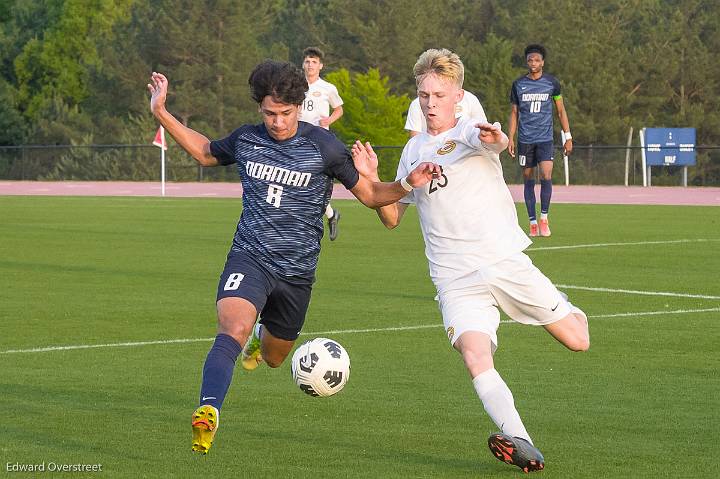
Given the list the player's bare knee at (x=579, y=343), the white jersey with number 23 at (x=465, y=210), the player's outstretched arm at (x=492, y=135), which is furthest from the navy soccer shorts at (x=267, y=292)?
the player's bare knee at (x=579, y=343)

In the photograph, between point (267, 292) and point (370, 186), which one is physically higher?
point (370, 186)

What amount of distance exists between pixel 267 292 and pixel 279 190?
20.6 inches

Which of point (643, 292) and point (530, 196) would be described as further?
point (530, 196)

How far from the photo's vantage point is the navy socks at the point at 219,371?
6.24 metres

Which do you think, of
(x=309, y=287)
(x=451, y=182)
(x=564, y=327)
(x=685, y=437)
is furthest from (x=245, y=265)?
(x=685, y=437)

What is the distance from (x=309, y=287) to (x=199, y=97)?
63489 mm

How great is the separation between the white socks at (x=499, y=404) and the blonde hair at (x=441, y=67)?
1.45 m

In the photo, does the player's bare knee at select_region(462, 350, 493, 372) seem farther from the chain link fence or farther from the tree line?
the tree line

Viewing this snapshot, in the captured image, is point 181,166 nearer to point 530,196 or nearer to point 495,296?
point 530,196

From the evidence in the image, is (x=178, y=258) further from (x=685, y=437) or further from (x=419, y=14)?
(x=419, y=14)

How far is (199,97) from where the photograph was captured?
70125mm

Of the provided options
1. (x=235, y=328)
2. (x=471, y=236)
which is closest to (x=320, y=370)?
(x=235, y=328)

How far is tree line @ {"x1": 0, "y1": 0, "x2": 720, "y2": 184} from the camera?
232 ft

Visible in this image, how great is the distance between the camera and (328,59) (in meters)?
75.2
